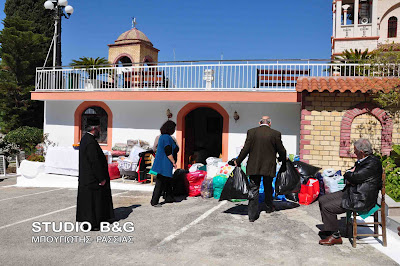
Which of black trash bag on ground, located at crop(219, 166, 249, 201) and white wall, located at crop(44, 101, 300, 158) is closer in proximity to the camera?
black trash bag on ground, located at crop(219, 166, 249, 201)

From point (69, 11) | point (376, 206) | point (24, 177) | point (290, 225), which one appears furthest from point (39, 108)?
point (376, 206)

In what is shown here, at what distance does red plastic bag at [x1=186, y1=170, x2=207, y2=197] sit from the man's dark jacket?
2.31 metres

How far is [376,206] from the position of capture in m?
4.76

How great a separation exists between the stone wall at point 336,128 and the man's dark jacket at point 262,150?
354 cm

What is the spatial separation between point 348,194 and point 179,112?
8.18 meters

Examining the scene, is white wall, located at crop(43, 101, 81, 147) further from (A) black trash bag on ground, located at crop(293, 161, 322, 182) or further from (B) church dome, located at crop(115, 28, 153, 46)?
(A) black trash bag on ground, located at crop(293, 161, 322, 182)

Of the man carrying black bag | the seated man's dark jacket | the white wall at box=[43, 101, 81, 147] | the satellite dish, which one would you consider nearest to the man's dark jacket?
the man carrying black bag

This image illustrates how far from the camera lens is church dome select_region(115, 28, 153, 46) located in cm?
2136

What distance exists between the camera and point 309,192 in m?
7.14

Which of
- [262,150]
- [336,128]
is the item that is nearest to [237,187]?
[262,150]

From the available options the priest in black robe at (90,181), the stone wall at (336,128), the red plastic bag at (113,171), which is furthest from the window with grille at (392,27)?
the priest in black robe at (90,181)

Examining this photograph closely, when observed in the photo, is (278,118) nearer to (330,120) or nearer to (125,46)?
(330,120)

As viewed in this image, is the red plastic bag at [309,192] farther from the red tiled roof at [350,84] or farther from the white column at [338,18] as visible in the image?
the white column at [338,18]

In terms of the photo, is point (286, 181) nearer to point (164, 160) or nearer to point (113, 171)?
point (164, 160)
